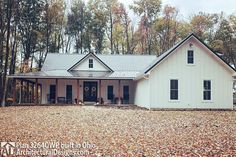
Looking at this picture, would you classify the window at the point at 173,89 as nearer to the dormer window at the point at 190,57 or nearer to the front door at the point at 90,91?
the dormer window at the point at 190,57

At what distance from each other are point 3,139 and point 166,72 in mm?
14418

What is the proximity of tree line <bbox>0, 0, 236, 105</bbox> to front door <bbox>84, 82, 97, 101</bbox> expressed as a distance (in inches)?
456

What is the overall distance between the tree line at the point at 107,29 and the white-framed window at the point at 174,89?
818 inches

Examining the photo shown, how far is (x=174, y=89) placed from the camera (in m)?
21.2

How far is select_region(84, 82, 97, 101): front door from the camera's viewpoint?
29016mm

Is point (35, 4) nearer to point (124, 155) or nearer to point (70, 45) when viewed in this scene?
point (70, 45)

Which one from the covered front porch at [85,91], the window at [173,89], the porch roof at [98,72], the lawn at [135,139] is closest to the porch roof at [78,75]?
the porch roof at [98,72]

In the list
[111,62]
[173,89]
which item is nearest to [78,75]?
[111,62]

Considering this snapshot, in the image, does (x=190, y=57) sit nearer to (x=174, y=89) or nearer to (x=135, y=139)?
(x=174, y=89)

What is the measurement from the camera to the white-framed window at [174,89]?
21156mm

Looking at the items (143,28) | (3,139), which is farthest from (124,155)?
(143,28)

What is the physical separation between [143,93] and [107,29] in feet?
77.6

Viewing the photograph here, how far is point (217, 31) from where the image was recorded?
4112 cm

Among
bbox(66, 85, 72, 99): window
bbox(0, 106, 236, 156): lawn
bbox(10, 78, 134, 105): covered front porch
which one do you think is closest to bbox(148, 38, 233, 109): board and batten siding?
bbox(10, 78, 134, 105): covered front porch
